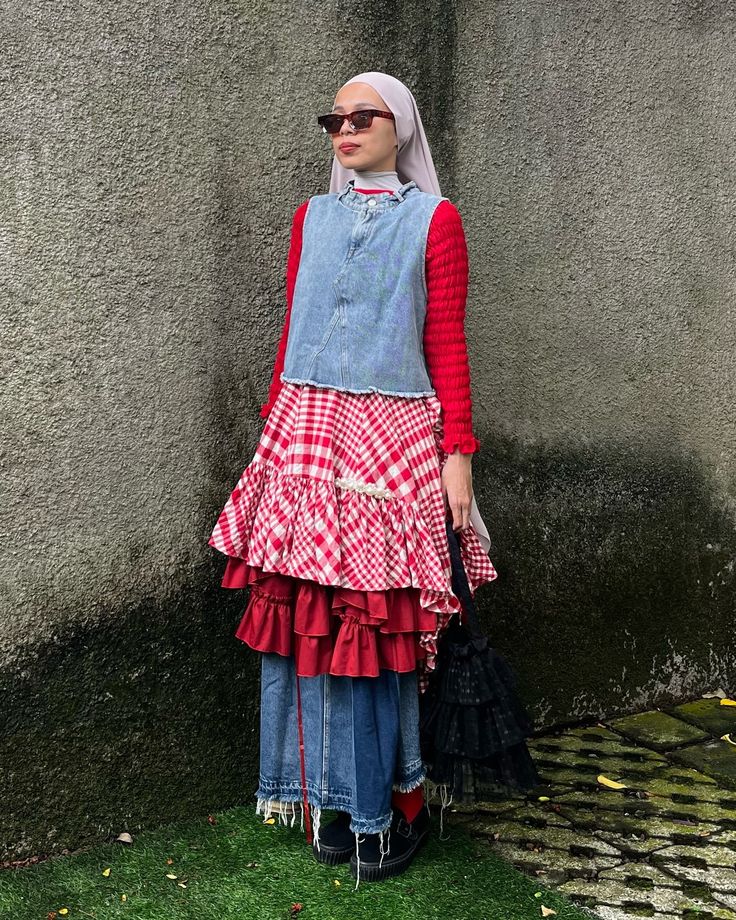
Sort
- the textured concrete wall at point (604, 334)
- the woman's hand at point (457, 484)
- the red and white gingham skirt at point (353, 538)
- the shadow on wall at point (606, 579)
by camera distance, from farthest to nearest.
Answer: the shadow on wall at point (606, 579) < the textured concrete wall at point (604, 334) < the woman's hand at point (457, 484) < the red and white gingham skirt at point (353, 538)

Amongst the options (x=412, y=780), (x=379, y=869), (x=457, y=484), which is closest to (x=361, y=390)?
(x=457, y=484)

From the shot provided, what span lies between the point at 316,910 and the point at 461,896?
0.40 meters

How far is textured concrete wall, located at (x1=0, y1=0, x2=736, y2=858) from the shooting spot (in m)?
2.99

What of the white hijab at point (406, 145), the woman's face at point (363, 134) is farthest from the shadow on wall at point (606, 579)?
the woman's face at point (363, 134)

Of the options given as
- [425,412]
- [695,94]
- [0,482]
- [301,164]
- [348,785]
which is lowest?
[348,785]

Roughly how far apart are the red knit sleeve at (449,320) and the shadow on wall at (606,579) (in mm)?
954

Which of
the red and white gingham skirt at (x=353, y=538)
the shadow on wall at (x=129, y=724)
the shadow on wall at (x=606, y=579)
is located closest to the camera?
the red and white gingham skirt at (x=353, y=538)

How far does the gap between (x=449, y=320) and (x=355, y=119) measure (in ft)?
1.89

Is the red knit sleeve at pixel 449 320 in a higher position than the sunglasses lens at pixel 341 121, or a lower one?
lower

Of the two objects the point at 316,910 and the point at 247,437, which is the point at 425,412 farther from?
the point at 316,910

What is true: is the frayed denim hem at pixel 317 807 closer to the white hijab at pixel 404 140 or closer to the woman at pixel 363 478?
the woman at pixel 363 478

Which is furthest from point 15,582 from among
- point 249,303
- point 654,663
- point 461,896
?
point 654,663

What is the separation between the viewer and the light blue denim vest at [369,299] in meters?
2.84

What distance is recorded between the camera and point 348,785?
2963 mm
